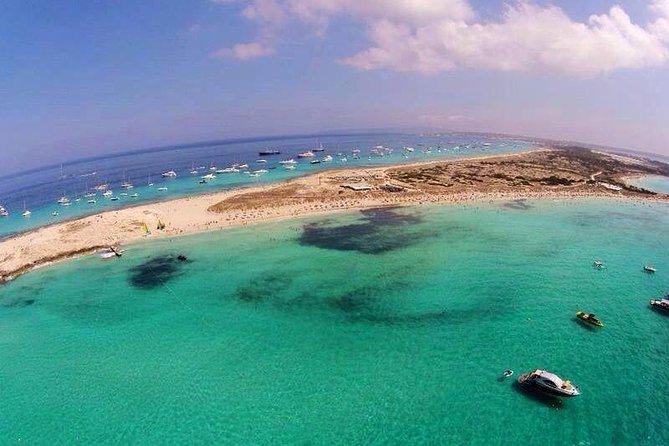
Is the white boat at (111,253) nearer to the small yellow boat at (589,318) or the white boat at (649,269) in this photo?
the small yellow boat at (589,318)

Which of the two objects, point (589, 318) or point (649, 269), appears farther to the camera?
point (649, 269)

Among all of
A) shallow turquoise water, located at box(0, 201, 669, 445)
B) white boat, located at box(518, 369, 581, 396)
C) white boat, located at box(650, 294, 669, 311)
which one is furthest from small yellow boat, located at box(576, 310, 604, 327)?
white boat, located at box(518, 369, 581, 396)

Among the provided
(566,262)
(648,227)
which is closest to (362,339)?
(566,262)

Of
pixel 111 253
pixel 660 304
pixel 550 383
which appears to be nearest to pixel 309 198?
pixel 111 253

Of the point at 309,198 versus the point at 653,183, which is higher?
the point at 309,198

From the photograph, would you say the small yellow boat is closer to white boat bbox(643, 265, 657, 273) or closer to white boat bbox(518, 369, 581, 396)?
white boat bbox(518, 369, 581, 396)

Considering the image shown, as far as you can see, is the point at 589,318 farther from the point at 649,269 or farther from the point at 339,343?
the point at 339,343
